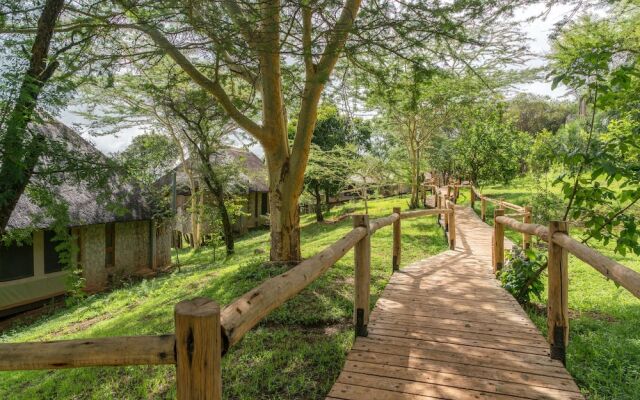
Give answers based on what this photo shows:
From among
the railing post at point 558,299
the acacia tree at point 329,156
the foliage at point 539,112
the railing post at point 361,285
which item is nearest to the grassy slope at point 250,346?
the railing post at point 361,285

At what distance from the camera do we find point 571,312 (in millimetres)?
4805

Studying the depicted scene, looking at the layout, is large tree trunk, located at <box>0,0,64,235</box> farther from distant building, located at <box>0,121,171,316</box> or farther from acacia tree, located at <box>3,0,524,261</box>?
distant building, located at <box>0,121,171,316</box>

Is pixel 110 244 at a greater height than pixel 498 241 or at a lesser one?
lesser

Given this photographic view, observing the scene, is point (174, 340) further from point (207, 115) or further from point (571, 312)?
point (207, 115)

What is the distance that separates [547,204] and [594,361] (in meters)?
6.56

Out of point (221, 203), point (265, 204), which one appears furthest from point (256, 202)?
point (221, 203)

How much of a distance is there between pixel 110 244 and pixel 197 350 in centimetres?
1249

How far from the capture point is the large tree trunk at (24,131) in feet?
7.75

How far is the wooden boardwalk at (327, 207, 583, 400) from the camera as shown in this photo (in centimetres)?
263

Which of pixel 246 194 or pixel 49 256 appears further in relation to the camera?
pixel 246 194

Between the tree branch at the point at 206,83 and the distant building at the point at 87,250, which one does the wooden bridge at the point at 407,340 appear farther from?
the distant building at the point at 87,250

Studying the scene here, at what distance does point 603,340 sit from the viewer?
3.77 meters

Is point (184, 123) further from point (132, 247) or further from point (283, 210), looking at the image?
point (283, 210)

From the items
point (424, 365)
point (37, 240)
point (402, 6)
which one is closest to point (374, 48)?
point (402, 6)
